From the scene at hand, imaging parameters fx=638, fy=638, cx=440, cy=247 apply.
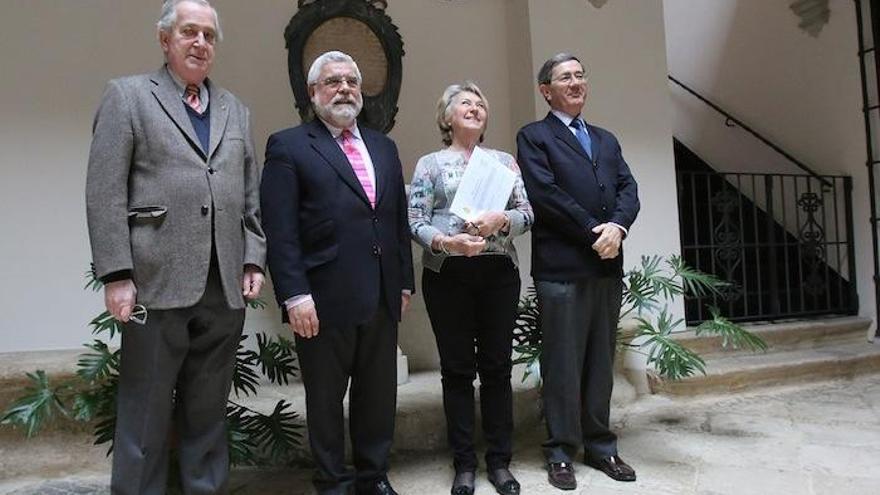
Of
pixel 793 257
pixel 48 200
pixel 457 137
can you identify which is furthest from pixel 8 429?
pixel 793 257

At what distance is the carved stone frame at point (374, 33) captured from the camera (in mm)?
→ 3061

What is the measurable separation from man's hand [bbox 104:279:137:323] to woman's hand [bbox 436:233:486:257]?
0.87 meters

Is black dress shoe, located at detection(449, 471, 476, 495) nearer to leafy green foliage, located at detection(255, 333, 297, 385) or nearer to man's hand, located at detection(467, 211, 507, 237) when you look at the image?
leafy green foliage, located at detection(255, 333, 297, 385)

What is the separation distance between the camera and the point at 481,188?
1999 millimetres

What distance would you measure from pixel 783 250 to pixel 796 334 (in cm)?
105

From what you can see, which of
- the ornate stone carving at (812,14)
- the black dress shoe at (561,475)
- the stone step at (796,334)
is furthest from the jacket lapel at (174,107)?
the ornate stone carving at (812,14)

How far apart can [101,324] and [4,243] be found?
1.36 metres

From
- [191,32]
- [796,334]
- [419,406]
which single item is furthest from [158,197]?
[796,334]

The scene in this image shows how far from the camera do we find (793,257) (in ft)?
16.0

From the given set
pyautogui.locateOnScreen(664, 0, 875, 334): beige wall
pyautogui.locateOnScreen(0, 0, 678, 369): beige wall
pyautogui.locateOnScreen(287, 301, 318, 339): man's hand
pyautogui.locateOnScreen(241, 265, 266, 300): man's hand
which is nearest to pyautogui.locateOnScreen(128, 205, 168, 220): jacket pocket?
pyautogui.locateOnScreen(241, 265, 266, 300): man's hand

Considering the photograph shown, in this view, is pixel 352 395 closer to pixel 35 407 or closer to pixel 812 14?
pixel 35 407

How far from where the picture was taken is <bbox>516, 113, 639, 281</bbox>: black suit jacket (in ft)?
7.20

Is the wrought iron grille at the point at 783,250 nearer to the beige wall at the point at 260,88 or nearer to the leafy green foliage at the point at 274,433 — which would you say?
the beige wall at the point at 260,88

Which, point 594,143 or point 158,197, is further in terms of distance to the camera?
point 594,143
